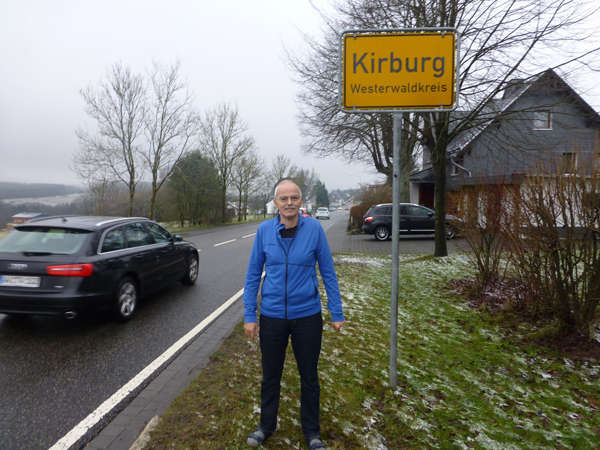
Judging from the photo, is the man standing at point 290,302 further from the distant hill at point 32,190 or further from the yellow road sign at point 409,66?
the distant hill at point 32,190

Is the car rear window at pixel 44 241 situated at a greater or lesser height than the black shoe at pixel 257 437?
greater

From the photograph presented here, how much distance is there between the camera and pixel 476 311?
570 centimetres

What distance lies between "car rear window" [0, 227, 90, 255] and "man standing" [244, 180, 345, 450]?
11.0ft

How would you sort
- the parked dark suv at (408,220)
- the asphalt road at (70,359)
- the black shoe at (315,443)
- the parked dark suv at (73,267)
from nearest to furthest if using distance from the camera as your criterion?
the black shoe at (315,443)
the asphalt road at (70,359)
the parked dark suv at (73,267)
the parked dark suv at (408,220)

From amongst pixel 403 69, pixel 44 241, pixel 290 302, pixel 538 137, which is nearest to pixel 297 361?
pixel 290 302

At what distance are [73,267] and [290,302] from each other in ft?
11.1

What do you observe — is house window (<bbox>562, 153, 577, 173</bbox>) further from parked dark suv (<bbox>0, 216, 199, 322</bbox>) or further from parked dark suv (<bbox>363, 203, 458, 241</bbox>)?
parked dark suv (<bbox>363, 203, 458, 241</bbox>)

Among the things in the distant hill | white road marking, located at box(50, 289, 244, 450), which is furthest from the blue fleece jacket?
the distant hill

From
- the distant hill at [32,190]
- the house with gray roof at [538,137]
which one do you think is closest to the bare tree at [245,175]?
the distant hill at [32,190]

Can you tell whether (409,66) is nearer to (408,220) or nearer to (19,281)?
(19,281)

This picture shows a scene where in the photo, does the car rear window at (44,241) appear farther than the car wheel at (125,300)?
No

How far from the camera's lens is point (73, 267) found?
4.62m

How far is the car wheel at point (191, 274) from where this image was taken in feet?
25.5

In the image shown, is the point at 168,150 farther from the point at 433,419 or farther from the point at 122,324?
the point at 433,419
